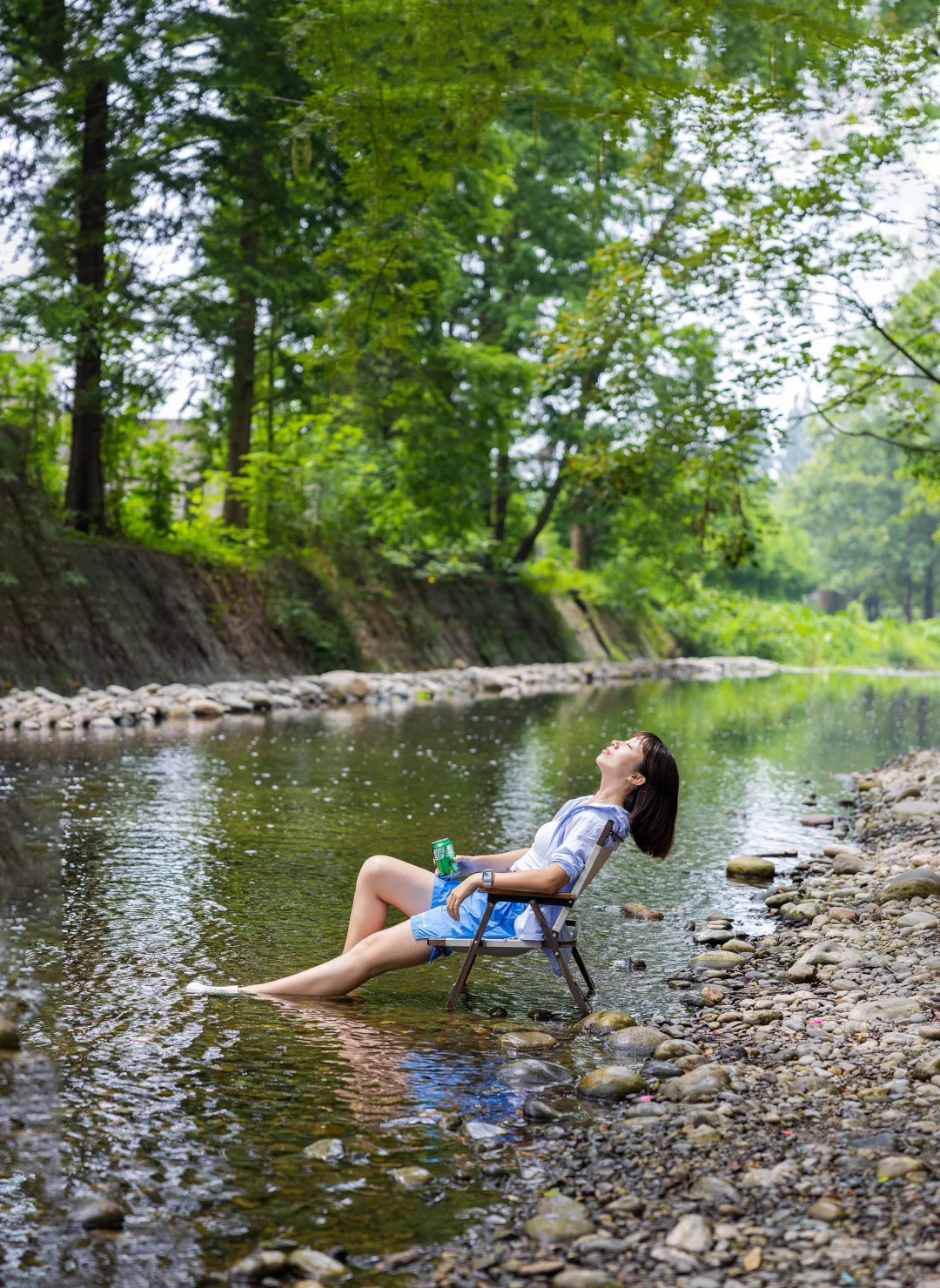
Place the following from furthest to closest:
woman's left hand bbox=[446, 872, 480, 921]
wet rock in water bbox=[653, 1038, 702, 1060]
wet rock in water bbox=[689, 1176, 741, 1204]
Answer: woman's left hand bbox=[446, 872, 480, 921] → wet rock in water bbox=[653, 1038, 702, 1060] → wet rock in water bbox=[689, 1176, 741, 1204]

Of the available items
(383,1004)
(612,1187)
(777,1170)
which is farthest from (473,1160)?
(383,1004)

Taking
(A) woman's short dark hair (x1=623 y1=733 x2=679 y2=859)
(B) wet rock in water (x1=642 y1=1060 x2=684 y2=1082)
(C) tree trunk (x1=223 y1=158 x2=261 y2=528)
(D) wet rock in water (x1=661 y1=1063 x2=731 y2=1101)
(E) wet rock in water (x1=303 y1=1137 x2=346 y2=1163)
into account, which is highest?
(C) tree trunk (x1=223 y1=158 x2=261 y2=528)

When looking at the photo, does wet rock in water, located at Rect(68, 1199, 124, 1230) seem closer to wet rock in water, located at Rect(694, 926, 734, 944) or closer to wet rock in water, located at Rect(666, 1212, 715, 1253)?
wet rock in water, located at Rect(666, 1212, 715, 1253)

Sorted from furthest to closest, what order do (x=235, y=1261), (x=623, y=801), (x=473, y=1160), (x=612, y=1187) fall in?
(x=623, y=801), (x=473, y=1160), (x=612, y=1187), (x=235, y=1261)

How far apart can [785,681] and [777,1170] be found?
118 feet

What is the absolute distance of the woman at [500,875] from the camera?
214 inches

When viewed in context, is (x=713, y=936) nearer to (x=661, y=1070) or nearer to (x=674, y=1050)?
(x=674, y=1050)

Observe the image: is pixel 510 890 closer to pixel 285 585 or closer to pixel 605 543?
pixel 285 585

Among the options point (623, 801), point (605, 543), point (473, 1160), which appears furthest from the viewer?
point (605, 543)

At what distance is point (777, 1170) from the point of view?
12.0 ft

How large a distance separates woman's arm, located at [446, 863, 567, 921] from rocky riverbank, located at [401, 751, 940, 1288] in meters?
0.57

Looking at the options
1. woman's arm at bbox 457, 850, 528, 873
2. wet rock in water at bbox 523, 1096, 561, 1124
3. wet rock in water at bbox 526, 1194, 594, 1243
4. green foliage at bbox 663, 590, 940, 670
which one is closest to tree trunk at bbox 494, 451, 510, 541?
green foliage at bbox 663, 590, 940, 670

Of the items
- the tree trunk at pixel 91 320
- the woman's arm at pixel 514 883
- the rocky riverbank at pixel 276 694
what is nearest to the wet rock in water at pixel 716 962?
the woman's arm at pixel 514 883

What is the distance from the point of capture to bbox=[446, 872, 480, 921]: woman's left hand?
5246 mm
